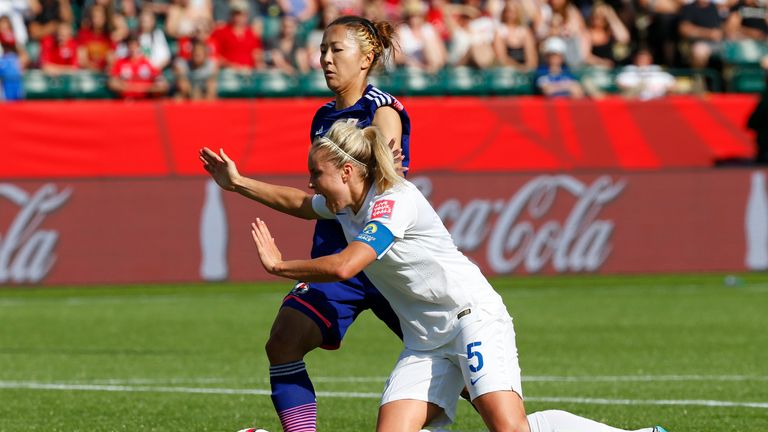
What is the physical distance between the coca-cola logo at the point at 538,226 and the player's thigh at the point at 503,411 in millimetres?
12609

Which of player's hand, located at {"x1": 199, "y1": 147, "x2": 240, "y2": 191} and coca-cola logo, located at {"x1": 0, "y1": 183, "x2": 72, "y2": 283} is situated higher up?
player's hand, located at {"x1": 199, "y1": 147, "x2": 240, "y2": 191}

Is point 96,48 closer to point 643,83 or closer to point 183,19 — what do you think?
point 183,19

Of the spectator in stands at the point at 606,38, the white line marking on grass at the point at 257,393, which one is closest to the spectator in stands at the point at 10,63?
the spectator in stands at the point at 606,38

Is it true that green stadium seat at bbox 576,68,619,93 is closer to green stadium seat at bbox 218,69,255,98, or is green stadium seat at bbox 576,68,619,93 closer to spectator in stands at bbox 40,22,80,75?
green stadium seat at bbox 218,69,255,98

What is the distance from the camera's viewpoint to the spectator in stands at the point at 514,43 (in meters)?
21.9

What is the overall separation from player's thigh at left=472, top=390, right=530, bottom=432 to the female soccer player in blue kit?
3.17 ft

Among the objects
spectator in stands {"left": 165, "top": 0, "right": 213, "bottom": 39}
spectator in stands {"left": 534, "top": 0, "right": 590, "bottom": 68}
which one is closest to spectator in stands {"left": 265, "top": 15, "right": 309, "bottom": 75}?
spectator in stands {"left": 165, "top": 0, "right": 213, "bottom": 39}

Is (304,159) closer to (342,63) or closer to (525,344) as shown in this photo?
(525,344)

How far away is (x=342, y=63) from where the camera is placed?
6793 mm

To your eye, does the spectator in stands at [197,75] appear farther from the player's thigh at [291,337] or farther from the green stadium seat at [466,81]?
the player's thigh at [291,337]

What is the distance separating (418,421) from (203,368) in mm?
5125

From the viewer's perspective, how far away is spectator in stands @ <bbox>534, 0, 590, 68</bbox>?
22.0 m

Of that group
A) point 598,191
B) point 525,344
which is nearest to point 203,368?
point 525,344

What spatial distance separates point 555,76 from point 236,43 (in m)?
4.77
